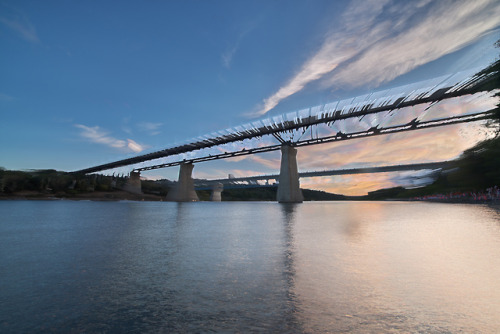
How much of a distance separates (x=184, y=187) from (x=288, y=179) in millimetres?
36536

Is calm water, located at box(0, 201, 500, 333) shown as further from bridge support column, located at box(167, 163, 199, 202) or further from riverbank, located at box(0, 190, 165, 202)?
A: riverbank, located at box(0, 190, 165, 202)

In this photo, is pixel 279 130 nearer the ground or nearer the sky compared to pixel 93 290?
nearer the sky

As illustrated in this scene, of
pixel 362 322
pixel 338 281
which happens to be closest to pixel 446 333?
pixel 362 322

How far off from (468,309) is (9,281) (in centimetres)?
651

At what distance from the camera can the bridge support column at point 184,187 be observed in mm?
75975

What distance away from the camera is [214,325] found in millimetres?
Answer: 2574

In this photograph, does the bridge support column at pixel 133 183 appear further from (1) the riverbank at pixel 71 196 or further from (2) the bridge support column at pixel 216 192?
(2) the bridge support column at pixel 216 192

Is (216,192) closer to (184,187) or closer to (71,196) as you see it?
(184,187)

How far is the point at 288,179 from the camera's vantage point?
174 ft

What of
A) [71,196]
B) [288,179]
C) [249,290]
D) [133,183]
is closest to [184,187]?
[71,196]

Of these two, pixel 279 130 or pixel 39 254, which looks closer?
pixel 39 254

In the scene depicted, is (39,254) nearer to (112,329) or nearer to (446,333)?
(112,329)

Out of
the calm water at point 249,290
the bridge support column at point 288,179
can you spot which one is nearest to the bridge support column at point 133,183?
the bridge support column at point 288,179

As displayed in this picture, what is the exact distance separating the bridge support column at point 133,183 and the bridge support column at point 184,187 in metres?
26.5
